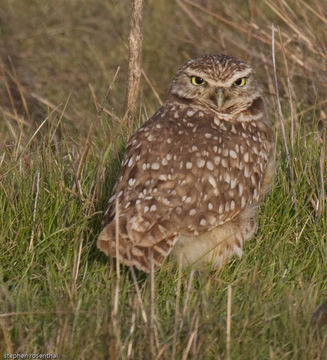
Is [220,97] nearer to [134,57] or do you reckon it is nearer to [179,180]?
Answer: [179,180]

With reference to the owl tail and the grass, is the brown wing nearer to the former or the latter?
the owl tail

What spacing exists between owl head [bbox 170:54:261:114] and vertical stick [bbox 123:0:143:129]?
1.23ft

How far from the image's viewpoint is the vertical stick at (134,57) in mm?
4836

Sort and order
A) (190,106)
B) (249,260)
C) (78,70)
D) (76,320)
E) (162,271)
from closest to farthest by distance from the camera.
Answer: (76,320)
(162,271)
(249,260)
(190,106)
(78,70)

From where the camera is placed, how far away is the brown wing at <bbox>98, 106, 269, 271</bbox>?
3812 mm

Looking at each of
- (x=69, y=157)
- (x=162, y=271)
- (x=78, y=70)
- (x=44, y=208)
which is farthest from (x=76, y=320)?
(x=78, y=70)

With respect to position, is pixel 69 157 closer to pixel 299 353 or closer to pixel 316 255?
pixel 316 255

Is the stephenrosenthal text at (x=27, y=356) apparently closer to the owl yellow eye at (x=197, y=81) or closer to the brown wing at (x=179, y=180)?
the brown wing at (x=179, y=180)

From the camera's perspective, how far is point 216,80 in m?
4.41

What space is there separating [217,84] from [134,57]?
2.31 feet

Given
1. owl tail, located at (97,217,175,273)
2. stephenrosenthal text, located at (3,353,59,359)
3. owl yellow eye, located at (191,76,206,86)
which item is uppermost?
owl yellow eye, located at (191,76,206,86)

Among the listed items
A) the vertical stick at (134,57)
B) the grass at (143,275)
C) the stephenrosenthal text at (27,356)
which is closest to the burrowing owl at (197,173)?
the grass at (143,275)

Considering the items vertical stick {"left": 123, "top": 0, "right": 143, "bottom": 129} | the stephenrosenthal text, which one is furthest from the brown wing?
the stephenrosenthal text

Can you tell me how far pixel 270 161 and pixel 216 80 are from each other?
541 millimetres
